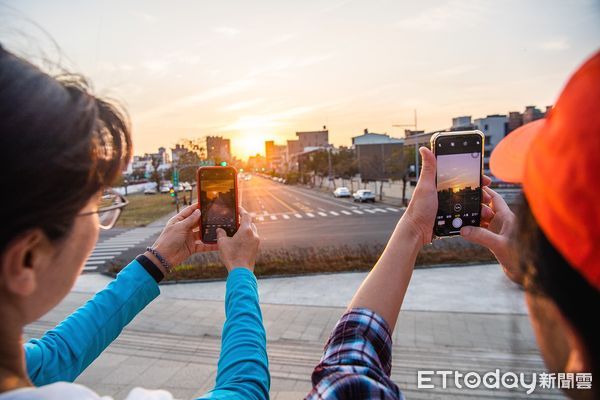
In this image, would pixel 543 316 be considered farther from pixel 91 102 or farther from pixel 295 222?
pixel 295 222

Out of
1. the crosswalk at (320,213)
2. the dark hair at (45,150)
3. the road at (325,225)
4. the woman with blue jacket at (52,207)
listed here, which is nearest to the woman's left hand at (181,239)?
the woman with blue jacket at (52,207)

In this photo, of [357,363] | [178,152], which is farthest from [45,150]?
[178,152]

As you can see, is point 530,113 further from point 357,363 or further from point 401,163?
point 357,363

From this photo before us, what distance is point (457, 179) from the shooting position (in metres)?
2.09

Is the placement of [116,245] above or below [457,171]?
below

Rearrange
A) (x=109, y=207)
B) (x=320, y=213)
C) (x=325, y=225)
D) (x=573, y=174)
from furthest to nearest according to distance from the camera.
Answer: (x=320, y=213)
(x=325, y=225)
(x=109, y=207)
(x=573, y=174)

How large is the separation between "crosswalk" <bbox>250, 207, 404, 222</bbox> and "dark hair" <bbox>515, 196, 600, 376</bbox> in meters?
31.4

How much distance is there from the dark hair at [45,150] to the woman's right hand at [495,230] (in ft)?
4.40

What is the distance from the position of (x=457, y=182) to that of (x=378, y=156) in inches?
2514

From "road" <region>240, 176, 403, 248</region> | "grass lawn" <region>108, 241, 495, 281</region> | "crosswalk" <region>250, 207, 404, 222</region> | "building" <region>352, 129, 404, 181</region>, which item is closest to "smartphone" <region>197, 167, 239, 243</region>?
"grass lawn" <region>108, 241, 495, 281</region>

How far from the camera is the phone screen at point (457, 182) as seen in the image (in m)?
1.88

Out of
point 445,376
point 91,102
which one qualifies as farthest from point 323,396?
point 445,376

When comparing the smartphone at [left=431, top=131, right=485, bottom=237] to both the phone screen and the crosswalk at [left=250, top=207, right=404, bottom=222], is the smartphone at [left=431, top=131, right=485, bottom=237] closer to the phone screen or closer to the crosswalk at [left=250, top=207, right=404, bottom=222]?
the phone screen

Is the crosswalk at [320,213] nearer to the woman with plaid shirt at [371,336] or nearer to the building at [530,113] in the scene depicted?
the building at [530,113]
